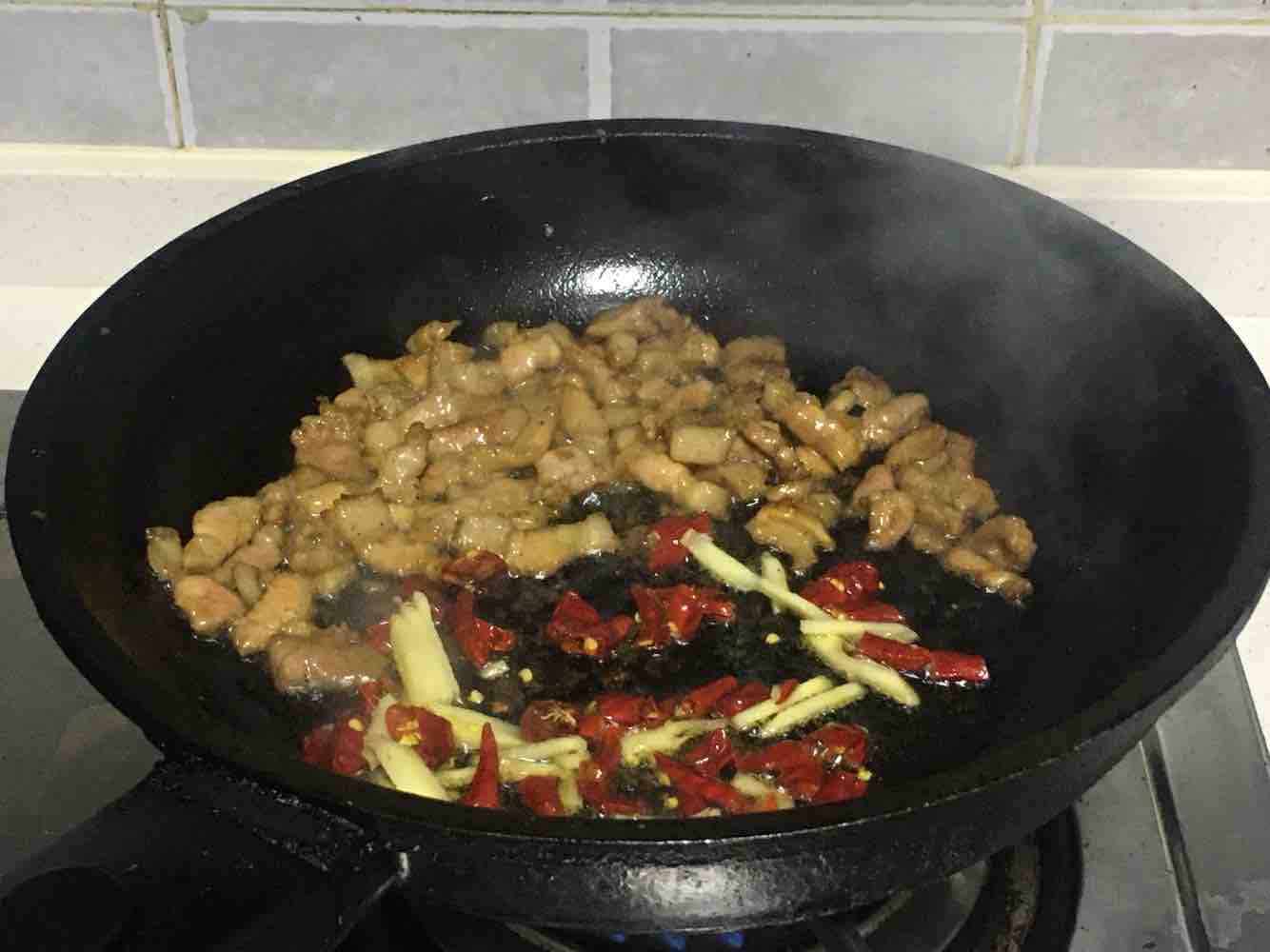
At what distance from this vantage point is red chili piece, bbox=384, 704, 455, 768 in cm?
132

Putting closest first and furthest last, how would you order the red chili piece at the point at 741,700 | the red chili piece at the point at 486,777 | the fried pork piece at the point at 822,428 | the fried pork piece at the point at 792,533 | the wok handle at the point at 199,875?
the wok handle at the point at 199,875
the red chili piece at the point at 486,777
the red chili piece at the point at 741,700
the fried pork piece at the point at 792,533
the fried pork piece at the point at 822,428

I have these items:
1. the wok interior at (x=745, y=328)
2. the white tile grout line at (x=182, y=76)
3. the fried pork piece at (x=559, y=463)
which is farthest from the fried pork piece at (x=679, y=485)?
the white tile grout line at (x=182, y=76)

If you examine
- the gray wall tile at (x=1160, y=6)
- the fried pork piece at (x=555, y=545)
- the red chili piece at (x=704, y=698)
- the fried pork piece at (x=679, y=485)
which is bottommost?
the red chili piece at (x=704, y=698)

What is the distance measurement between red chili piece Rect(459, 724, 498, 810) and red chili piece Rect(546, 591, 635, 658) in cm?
18

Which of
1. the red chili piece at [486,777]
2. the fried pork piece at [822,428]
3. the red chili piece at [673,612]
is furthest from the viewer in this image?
the fried pork piece at [822,428]

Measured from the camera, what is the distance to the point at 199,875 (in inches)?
36.9

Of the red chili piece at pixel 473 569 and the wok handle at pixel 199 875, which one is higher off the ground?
the wok handle at pixel 199 875

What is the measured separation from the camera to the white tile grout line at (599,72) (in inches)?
72.5

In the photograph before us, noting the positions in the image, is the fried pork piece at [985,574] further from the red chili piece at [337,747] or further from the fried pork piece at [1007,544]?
the red chili piece at [337,747]

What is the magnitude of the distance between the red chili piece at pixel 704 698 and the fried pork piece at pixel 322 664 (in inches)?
12.3

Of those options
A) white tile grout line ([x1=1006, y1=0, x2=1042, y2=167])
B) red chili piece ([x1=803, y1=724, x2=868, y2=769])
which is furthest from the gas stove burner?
white tile grout line ([x1=1006, y1=0, x2=1042, y2=167])

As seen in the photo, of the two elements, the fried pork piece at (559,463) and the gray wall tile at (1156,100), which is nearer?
the fried pork piece at (559,463)

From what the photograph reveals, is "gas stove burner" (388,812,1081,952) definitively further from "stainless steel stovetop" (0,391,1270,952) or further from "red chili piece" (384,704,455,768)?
"red chili piece" (384,704,455,768)

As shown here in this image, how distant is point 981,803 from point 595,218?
111 centimetres
